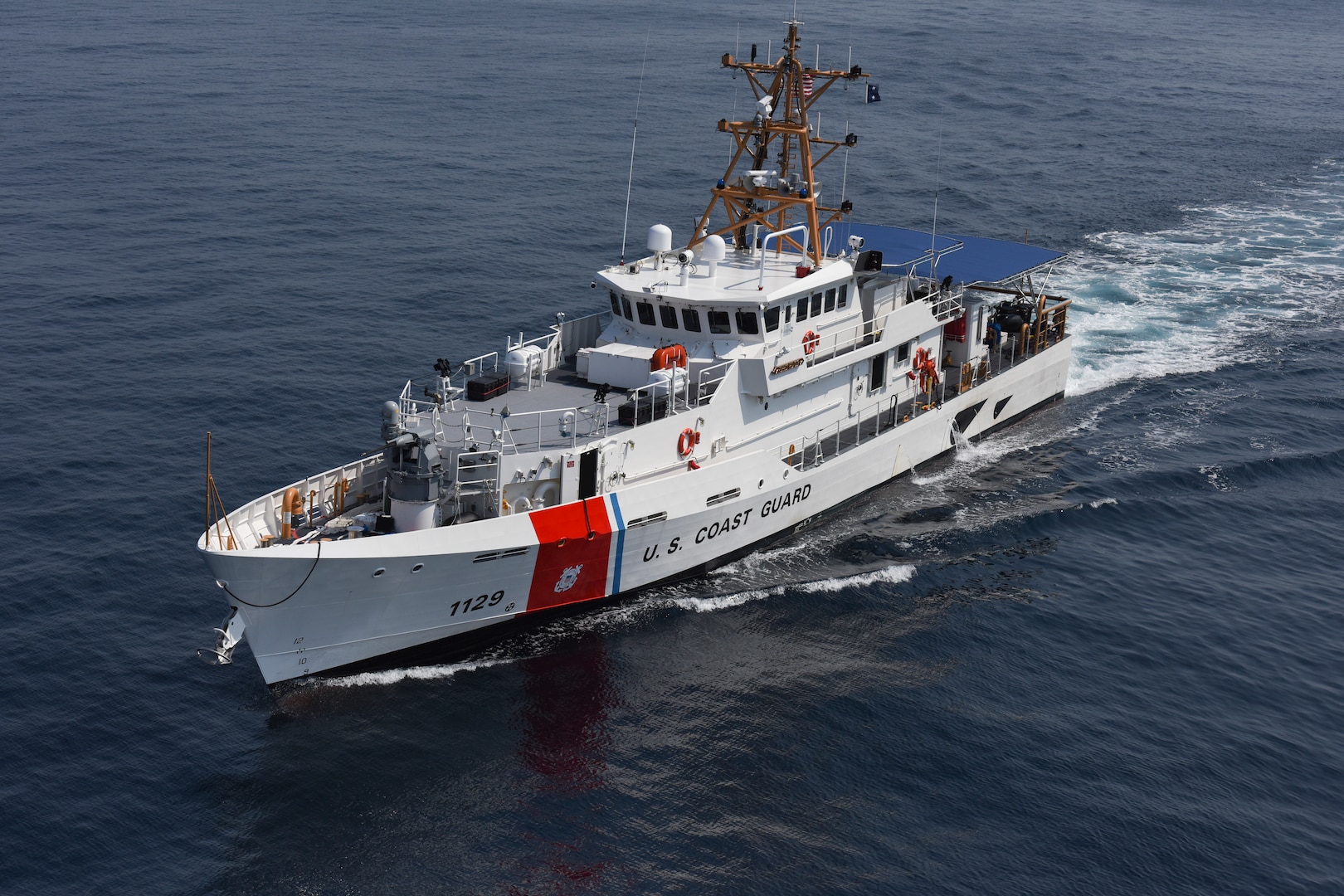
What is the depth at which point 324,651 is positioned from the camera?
25.4 meters

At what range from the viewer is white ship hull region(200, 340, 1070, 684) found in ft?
80.1

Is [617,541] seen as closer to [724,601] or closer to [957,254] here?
[724,601]

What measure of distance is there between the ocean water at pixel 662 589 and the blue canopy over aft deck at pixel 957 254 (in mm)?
5020

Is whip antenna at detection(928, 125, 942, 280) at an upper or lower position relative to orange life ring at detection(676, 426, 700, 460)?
upper

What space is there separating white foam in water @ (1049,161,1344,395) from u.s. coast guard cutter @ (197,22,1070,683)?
6901 mm

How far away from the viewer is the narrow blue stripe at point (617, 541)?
27.4m

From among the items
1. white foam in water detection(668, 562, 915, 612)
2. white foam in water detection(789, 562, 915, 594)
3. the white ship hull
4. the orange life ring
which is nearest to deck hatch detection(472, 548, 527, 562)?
the white ship hull

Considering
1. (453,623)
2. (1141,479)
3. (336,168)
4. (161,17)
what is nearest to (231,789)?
(453,623)

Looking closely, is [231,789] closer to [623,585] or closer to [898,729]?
[623,585]

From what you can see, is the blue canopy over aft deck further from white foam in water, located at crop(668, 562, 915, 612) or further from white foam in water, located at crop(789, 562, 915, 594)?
white foam in water, located at crop(668, 562, 915, 612)

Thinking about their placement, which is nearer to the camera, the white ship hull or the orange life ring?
the white ship hull

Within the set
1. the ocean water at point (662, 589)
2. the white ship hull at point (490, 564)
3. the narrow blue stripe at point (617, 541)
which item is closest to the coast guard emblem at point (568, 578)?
the white ship hull at point (490, 564)

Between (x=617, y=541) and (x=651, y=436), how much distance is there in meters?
2.51

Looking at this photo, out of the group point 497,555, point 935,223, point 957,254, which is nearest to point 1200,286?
point 935,223
